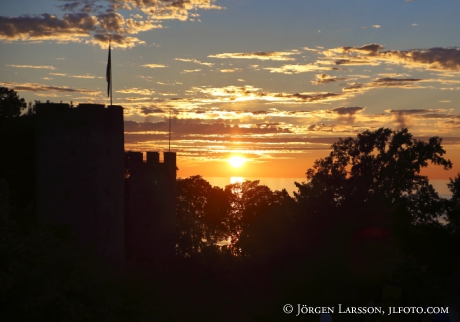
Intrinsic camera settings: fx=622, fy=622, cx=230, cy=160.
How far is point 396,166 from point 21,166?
3615 centimetres

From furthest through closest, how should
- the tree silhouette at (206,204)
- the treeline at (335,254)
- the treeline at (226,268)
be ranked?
the tree silhouette at (206,204) < the treeline at (335,254) < the treeline at (226,268)

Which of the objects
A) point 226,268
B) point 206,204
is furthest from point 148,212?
point 206,204

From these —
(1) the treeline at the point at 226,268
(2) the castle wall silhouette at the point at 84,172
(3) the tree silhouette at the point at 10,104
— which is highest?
(3) the tree silhouette at the point at 10,104

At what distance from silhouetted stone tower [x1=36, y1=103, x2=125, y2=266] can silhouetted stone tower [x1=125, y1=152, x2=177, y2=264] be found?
26.1 feet

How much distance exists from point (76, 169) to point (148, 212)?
Answer: 10817mm

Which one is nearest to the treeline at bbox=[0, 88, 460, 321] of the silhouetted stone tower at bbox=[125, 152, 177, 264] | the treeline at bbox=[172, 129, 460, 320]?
the treeline at bbox=[172, 129, 460, 320]

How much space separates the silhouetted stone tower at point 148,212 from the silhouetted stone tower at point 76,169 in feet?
26.1

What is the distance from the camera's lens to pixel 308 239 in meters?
30.2

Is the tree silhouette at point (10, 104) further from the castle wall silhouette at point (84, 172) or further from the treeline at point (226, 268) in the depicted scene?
the castle wall silhouette at point (84, 172)

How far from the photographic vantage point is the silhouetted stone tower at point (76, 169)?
33.1 m

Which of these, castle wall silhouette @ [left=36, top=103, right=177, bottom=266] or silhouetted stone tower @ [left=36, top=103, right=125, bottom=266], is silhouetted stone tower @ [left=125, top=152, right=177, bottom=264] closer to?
castle wall silhouette @ [left=36, top=103, right=177, bottom=266]

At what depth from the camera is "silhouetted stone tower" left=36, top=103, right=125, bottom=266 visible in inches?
1303

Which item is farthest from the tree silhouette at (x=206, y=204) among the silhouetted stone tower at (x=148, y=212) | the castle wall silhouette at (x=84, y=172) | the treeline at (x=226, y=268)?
the castle wall silhouette at (x=84, y=172)

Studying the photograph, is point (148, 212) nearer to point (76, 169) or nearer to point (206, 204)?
point (76, 169)
